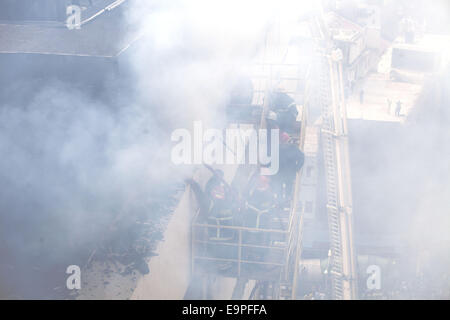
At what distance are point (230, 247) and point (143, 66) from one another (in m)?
3.02

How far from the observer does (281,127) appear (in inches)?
351

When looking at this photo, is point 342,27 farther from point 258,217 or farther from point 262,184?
point 258,217

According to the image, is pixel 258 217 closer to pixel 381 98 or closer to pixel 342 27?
pixel 381 98

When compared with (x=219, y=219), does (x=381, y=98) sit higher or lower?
higher

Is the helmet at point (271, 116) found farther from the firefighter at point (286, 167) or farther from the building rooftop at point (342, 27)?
the building rooftop at point (342, 27)

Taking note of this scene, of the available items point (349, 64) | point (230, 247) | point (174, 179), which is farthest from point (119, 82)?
point (349, 64)

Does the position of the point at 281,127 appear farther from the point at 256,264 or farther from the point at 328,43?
the point at 256,264

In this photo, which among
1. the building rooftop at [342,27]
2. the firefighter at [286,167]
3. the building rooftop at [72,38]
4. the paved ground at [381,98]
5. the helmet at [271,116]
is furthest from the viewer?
the building rooftop at [342,27]

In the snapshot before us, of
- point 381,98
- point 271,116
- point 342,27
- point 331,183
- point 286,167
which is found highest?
point 342,27

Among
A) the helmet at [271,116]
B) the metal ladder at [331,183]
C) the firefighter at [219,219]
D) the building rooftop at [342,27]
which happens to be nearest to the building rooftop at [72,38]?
the firefighter at [219,219]

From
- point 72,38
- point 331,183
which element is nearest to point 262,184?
point 331,183

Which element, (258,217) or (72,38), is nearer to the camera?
(258,217)

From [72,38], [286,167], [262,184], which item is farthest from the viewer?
[286,167]

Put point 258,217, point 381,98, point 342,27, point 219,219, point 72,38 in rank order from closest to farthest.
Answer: point 219,219
point 258,217
point 72,38
point 381,98
point 342,27
